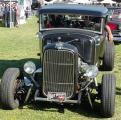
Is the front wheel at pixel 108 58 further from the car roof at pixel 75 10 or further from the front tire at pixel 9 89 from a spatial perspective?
the front tire at pixel 9 89

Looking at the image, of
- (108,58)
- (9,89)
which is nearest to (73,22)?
(9,89)

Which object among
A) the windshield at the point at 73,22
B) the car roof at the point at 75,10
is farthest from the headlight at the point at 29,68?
the car roof at the point at 75,10

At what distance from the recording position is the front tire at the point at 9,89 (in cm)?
752

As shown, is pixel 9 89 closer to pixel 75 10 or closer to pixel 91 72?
pixel 91 72

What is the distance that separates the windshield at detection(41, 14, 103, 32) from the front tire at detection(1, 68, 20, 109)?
1.82 meters

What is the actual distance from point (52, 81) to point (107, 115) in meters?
1.10

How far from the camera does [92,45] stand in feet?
27.7

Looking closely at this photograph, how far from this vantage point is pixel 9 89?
7512 millimetres

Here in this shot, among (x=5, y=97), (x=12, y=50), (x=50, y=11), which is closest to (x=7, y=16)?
(x=12, y=50)

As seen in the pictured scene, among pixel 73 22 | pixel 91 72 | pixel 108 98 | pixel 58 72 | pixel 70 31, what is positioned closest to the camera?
pixel 108 98

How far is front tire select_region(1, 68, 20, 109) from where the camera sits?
7520 millimetres

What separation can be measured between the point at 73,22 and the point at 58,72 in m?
1.97

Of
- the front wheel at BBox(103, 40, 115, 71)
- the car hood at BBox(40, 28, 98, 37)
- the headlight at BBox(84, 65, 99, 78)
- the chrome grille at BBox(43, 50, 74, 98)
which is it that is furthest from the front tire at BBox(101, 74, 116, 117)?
the front wheel at BBox(103, 40, 115, 71)

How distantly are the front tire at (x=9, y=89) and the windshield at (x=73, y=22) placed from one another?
182 centimetres
